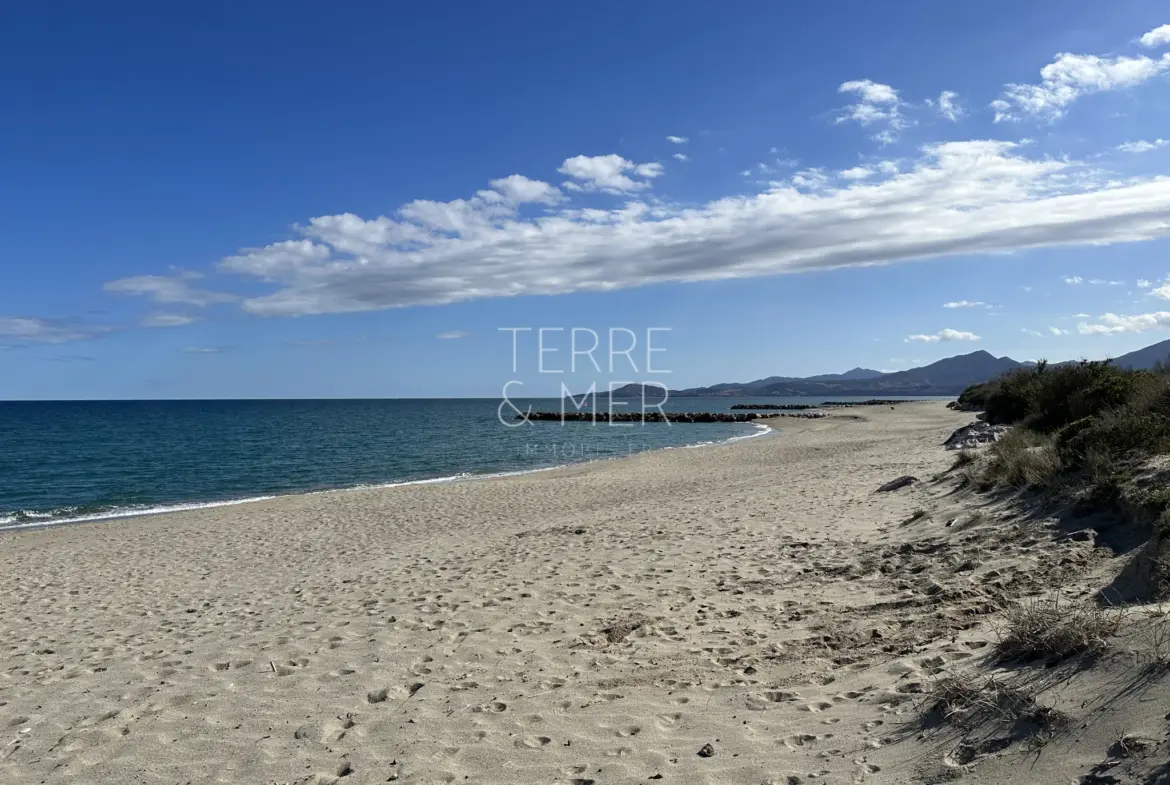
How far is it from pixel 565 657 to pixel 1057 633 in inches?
147

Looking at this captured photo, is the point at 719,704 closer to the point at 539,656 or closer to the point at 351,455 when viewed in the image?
the point at 539,656

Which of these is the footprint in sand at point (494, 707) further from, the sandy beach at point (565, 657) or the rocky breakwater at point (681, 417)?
the rocky breakwater at point (681, 417)

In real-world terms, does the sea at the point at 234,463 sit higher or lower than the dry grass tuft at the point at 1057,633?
lower

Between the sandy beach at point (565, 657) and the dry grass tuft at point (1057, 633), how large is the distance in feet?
0.72

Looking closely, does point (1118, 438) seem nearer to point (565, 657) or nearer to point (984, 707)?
point (984, 707)

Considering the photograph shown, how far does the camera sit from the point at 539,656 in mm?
6520

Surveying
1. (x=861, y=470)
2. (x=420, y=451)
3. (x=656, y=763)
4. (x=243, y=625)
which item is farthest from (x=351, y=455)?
(x=656, y=763)

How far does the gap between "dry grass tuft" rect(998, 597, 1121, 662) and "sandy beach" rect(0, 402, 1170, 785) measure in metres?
0.22

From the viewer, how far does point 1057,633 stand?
14.2ft

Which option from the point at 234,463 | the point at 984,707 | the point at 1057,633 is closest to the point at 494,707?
the point at 984,707

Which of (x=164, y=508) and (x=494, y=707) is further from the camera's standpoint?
(x=164, y=508)

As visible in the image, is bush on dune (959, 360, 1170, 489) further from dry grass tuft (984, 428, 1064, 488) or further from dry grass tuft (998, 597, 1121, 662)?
dry grass tuft (998, 597, 1121, 662)

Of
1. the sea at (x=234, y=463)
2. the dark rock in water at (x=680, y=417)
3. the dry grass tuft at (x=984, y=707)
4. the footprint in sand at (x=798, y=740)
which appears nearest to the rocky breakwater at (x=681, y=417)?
the dark rock in water at (x=680, y=417)

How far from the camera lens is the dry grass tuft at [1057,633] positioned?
164 inches
